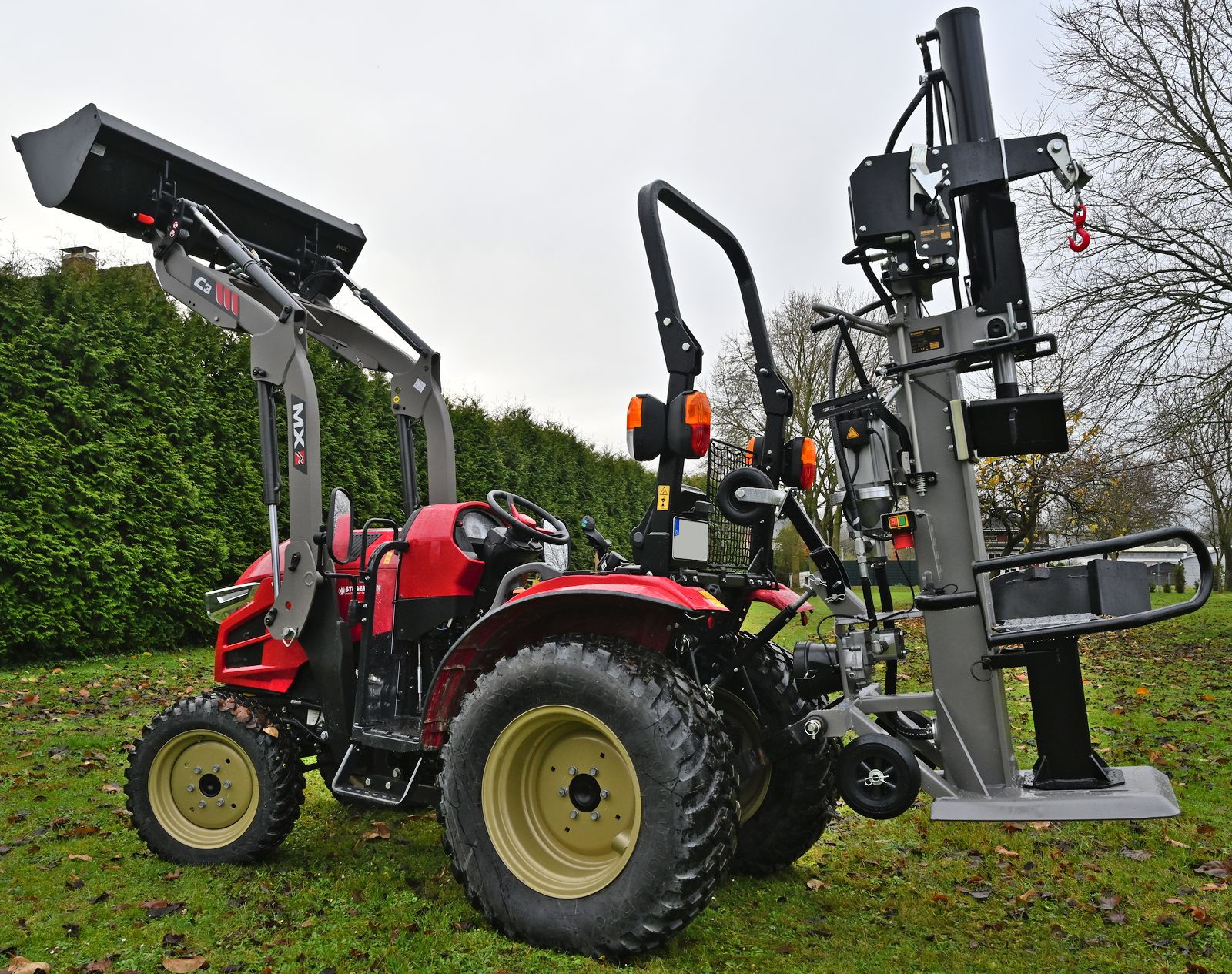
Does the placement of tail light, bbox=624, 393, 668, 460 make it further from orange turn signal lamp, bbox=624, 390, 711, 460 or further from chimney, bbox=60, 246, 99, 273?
chimney, bbox=60, 246, 99, 273

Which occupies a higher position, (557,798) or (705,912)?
(557,798)

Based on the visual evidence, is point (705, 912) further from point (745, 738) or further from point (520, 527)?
point (520, 527)

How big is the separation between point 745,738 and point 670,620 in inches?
41.9

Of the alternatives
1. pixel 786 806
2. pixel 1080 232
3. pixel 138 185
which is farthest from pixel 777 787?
pixel 138 185

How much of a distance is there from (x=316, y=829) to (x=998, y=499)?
1642 cm

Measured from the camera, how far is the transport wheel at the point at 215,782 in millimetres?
3645

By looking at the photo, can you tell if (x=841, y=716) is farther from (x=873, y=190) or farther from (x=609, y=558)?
(x=873, y=190)

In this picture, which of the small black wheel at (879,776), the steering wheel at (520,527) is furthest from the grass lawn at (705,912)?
the steering wheel at (520,527)

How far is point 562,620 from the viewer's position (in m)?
3.21

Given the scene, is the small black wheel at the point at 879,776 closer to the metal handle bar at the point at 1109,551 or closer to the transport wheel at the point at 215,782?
the metal handle bar at the point at 1109,551

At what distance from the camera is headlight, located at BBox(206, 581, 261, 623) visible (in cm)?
399

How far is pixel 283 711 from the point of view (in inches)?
155

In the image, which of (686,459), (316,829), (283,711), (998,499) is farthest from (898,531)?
(998,499)

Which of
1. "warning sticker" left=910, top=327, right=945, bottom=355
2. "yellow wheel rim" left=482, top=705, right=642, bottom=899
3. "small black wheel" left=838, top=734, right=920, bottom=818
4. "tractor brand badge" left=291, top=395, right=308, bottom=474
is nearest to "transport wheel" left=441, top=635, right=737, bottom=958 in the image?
"yellow wheel rim" left=482, top=705, right=642, bottom=899
